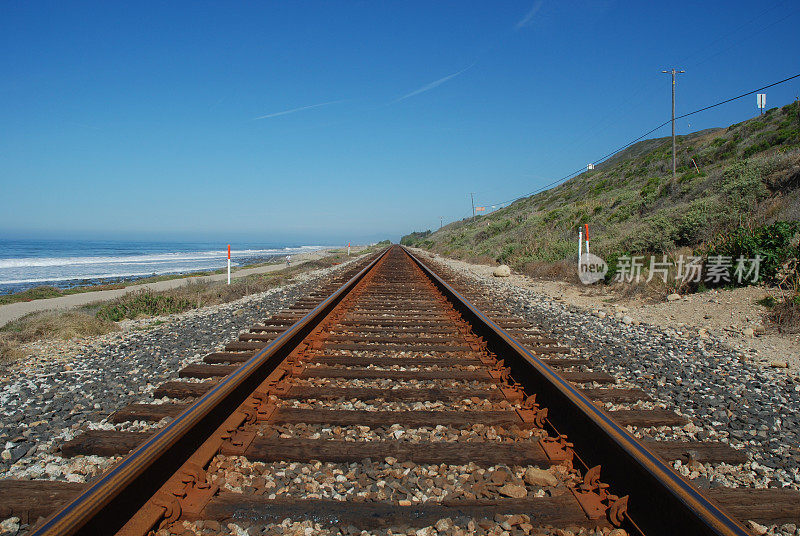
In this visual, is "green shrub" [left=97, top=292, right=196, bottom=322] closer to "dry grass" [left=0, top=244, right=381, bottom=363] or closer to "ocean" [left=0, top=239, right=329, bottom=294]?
"dry grass" [left=0, top=244, right=381, bottom=363]

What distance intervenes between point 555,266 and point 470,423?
1186 cm

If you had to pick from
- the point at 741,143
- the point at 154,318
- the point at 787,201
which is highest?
the point at 741,143

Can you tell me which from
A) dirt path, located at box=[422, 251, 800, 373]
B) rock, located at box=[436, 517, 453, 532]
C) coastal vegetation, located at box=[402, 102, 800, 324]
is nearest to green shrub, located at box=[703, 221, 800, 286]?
coastal vegetation, located at box=[402, 102, 800, 324]

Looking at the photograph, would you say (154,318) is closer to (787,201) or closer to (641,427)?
(641,427)

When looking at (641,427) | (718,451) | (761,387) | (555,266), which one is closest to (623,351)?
(761,387)

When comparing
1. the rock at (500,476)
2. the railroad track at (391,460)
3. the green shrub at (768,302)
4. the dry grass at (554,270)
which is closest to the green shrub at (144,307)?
the railroad track at (391,460)

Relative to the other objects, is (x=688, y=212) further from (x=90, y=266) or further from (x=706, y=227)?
(x=90, y=266)

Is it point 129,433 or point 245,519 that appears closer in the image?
point 245,519

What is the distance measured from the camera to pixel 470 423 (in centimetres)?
278

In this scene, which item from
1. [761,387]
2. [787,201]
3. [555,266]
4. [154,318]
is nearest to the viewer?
[761,387]

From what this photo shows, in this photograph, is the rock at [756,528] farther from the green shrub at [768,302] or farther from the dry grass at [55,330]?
the dry grass at [55,330]

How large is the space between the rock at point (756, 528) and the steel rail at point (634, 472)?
0.35 metres

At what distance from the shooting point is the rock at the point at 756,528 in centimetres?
187

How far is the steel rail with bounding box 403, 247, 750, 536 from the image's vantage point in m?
1.63
